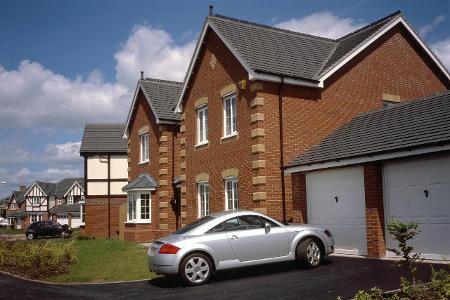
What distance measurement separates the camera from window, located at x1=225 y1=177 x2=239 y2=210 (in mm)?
17938

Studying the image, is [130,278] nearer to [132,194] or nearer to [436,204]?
[436,204]

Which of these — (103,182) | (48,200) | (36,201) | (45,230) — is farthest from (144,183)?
(36,201)

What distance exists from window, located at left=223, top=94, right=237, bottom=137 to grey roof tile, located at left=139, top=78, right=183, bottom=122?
21.1 feet

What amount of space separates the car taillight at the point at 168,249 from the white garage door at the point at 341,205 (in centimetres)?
594

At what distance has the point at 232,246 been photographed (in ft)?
36.2

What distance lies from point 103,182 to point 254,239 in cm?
2648

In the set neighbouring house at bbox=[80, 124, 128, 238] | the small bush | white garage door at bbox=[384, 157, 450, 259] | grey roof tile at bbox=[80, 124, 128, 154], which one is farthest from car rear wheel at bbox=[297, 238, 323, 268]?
grey roof tile at bbox=[80, 124, 128, 154]

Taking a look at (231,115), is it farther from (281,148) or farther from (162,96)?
(162,96)

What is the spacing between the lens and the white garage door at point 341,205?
14.0 meters

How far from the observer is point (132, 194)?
86.5 feet

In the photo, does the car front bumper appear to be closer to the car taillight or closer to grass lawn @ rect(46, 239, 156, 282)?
the car taillight

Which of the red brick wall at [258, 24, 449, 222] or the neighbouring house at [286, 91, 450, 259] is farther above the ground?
the red brick wall at [258, 24, 449, 222]

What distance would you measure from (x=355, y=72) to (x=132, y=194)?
13.7 meters

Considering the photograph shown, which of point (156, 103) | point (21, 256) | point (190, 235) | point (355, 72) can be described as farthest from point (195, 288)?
point (156, 103)
